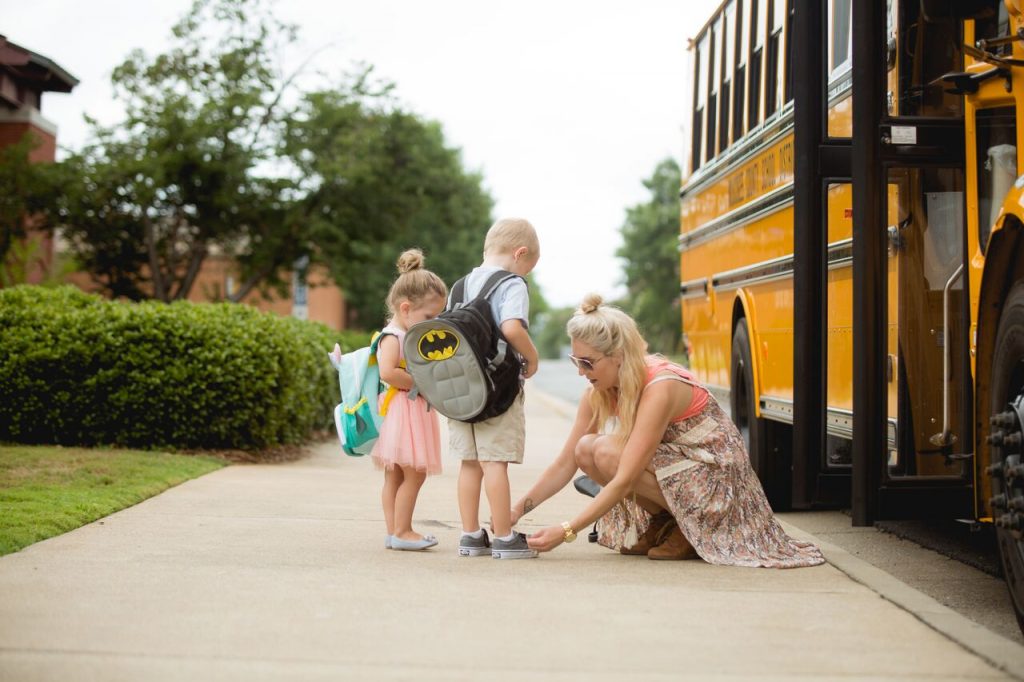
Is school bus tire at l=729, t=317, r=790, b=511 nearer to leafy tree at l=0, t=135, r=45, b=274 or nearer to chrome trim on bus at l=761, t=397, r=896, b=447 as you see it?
chrome trim on bus at l=761, t=397, r=896, b=447

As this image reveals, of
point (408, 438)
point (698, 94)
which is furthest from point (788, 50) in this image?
point (408, 438)

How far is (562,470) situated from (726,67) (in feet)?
15.5

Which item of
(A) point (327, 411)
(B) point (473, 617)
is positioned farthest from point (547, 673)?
(A) point (327, 411)

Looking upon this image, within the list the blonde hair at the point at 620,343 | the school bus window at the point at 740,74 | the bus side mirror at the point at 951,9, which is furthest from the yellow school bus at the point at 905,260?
the school bus window at the point at 740,74

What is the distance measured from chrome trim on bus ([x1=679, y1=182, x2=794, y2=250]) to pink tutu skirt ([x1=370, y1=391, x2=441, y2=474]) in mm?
2571

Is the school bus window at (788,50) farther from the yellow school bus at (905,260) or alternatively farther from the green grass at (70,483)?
the green grass at (70,483)

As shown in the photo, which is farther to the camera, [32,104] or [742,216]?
[32,104]

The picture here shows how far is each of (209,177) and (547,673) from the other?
23388 millimetres

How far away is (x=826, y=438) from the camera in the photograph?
6578 millimetres

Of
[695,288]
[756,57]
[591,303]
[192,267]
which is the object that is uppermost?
[192,267]

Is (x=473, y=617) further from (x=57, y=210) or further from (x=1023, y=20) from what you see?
(x=57, y=210)

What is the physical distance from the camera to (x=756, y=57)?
890 centimetres

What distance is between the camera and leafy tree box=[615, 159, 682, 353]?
7425cm

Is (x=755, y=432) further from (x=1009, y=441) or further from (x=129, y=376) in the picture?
(x=129, y=376)
